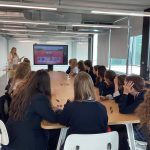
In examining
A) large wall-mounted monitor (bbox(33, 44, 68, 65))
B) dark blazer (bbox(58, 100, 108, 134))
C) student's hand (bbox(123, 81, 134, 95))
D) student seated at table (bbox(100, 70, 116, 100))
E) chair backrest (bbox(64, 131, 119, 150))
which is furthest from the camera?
large wall-mounted monitor (bbox(33, 44, 68, 65))

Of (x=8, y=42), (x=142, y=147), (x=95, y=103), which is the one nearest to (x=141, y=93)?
(x=142, y=147)

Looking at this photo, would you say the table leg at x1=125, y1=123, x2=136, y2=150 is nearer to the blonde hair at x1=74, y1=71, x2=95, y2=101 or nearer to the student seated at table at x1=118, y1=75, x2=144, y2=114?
the student seated at table at x1=118, y1=75, x2=144, y2=114

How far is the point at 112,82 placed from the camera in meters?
3.78

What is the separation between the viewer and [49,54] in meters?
6.46

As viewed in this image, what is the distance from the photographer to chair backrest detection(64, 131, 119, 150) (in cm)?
173

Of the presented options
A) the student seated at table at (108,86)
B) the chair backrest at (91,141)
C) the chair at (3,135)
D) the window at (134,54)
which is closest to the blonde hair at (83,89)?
the chair backrest at (91,141)

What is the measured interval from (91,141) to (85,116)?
0.88 ft

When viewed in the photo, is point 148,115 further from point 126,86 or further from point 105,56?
point 105,56

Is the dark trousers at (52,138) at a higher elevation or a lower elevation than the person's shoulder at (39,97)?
lower

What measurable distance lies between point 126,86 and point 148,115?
3.44 feet

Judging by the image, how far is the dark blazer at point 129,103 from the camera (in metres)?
2.52

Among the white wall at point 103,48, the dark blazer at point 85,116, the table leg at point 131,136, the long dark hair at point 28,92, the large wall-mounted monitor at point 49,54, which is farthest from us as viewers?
the white wall at point 103,48

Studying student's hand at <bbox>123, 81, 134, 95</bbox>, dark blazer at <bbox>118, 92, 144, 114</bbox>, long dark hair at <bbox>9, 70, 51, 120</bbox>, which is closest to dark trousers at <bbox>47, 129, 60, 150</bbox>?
long dark hair at <bbox>9, 70, 51, 120</bbox>

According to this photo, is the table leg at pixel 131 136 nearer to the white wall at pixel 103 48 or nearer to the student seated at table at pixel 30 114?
the student seated at table at pixel 30 114
